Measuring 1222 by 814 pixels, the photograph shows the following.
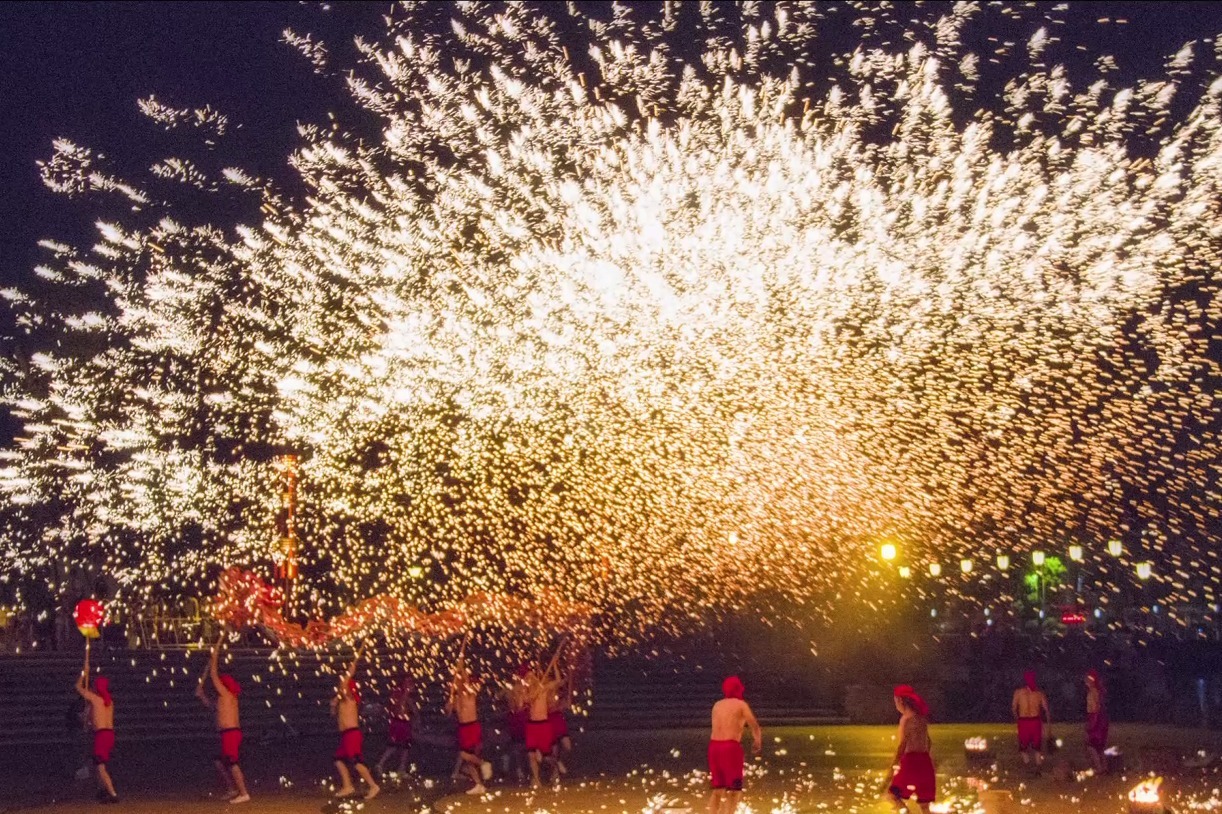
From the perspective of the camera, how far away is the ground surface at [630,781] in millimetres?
15164

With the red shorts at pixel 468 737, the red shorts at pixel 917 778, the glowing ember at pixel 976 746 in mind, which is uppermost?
the red shorts at pixel 468 737

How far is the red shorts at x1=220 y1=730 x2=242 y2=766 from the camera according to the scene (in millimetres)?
15727

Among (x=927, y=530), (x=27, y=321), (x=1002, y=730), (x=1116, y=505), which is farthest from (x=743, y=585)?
(x=27, y=321)

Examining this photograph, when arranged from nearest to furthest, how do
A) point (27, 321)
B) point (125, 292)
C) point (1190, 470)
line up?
1. point (125, 292)
2. point (1190, 470)
3. point (27, 321)

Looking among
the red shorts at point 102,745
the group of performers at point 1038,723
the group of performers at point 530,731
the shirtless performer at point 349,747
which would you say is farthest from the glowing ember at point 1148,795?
the red shorts at point 102,745

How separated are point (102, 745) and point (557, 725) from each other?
541cm

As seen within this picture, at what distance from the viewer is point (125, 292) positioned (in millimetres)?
26453

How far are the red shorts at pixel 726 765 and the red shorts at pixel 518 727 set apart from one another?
217 inches

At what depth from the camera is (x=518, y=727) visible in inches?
704

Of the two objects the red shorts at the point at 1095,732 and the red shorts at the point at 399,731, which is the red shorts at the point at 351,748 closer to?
the red shorts at the point at 399,731

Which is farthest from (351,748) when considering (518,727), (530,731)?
(518,727)

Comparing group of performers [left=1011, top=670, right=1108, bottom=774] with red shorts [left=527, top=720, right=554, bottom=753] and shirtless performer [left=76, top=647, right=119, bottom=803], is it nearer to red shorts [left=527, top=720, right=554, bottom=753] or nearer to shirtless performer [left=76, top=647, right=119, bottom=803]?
red shorts [left=527, top=720, right=554, bottom=753]

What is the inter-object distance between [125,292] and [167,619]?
38.0 ft

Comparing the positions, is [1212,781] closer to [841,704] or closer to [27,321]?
[841,704]
